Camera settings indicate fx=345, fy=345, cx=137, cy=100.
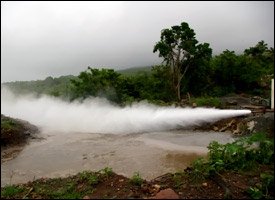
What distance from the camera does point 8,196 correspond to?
7.68 meters

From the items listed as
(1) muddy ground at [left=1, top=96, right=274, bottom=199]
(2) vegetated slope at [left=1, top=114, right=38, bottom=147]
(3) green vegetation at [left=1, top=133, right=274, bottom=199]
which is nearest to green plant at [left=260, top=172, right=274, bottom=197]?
(3) green vegetation at [left=1, top=133, right=274, bottom=199]

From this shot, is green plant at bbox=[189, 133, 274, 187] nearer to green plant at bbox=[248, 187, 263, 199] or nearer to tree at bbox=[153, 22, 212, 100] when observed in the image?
green plant at bbox=[248, 187, 263, 199]

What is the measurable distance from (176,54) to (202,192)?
78.1ft

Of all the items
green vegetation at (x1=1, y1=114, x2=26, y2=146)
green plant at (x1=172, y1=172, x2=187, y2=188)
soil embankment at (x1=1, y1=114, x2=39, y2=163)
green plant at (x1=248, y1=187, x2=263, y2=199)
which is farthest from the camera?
green vegetation at (x1=1, y1=114, x2=26, y2=146)

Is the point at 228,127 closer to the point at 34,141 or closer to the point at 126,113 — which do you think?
the point at 126,113

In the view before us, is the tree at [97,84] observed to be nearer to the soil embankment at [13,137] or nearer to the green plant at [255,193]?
the soil embankment at [13,137]

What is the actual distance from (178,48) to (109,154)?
18503 millimetres

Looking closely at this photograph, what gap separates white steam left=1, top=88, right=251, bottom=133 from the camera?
19766mm

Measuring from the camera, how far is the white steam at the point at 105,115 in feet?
64.8

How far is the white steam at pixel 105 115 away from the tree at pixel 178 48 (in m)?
6.18

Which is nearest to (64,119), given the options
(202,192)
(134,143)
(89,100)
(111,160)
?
(89,100)

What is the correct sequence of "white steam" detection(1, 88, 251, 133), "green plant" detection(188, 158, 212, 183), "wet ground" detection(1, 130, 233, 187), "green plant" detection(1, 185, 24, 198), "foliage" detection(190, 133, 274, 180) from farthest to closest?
"white steam" detection(1, 88, 251, 133) < "wet ground" detection(1, 130, 233, 187) < "foliage" detection(190, 133, 274, 180) < "green plant" detection(188, 158, 212, 183) < "green plant" detection(1, 185, 24, 198)

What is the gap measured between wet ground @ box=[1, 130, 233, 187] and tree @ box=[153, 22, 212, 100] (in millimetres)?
12686

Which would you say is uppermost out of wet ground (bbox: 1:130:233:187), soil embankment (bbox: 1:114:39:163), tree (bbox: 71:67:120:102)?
tree (bbox: 71:67:120:102)
